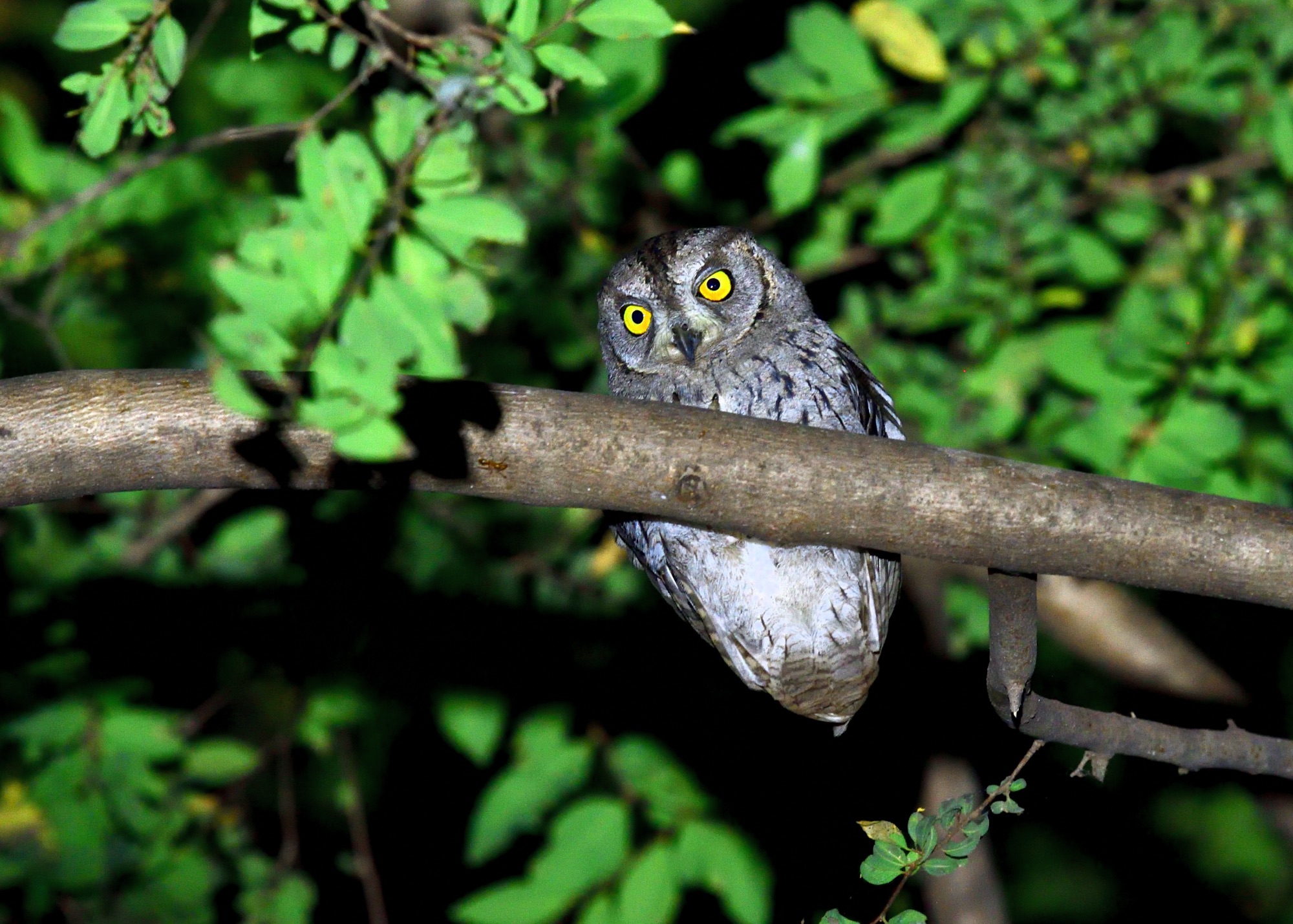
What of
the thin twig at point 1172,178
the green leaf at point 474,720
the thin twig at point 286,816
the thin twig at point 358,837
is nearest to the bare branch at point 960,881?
the green leaf at point 474,720

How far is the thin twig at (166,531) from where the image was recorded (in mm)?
3279

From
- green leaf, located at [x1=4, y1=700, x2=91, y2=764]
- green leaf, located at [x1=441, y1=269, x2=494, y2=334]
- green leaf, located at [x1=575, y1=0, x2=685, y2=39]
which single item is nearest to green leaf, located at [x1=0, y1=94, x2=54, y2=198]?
green leaf, located at [x1=4, y1=700, x2=91, y2=764]

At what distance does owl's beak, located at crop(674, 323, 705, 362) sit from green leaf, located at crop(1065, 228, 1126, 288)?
4.34ft

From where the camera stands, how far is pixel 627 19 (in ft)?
4.84

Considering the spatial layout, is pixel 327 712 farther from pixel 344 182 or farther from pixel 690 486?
pixel 344 182

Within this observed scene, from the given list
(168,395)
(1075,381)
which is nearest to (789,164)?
(1075,381)

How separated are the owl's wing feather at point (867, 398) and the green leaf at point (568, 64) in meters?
1.26

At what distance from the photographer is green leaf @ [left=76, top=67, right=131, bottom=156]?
1.52 m

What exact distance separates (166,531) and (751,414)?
168cm

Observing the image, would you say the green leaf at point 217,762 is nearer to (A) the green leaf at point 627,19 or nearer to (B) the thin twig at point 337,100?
(B) the thin twig at point 337,100

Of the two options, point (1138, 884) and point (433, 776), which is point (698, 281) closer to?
point (433, 776)

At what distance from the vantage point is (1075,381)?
3.19m

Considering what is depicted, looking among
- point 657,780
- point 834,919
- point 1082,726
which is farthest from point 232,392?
point 657,780

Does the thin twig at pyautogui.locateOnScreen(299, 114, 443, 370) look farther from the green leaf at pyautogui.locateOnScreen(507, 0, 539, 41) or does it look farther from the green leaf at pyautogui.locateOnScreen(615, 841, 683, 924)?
the green leaf at pyautogui.locateOnScreen(615, 841, 683, 924)
